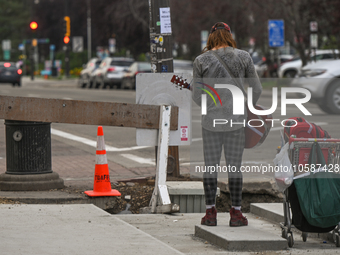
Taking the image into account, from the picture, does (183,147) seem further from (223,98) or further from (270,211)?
(223,98)

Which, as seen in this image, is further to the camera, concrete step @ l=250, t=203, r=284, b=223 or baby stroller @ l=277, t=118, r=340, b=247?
concrete step @ l=250, t=203, r=284, b=223

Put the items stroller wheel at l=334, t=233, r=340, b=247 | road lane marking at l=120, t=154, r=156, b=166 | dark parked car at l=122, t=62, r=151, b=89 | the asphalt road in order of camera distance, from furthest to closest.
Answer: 1. dark parked car at l=122, t=62, r=151, b=89
2. road lane marking at l=120, t=154, r=156, b=166
3. the asphalt road
4. stroller wheel at l=334, t=233, r=340, b=247

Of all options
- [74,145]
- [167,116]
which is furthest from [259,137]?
[74,145]

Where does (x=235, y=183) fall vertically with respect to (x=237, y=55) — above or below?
below

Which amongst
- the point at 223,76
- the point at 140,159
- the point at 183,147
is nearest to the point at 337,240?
the point at 223,76

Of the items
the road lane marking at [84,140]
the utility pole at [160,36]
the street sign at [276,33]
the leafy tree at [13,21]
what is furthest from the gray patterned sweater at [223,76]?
the leafy tree at [13,21]

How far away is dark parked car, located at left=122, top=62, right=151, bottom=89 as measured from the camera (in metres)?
33.1

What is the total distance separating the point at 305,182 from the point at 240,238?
0.73 metres

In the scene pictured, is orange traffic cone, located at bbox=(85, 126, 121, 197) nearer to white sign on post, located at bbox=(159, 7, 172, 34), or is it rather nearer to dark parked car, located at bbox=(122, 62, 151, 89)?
white sign on post, located at bbox=(159, 7, 172, 34)

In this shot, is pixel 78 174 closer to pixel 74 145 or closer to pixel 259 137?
pixel 74 145

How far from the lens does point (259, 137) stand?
605 centimetres

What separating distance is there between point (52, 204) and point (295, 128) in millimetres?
2831

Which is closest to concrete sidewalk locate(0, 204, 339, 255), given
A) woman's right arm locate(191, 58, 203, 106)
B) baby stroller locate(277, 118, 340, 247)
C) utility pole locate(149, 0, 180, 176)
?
baby stroller locate(277, 118, 340, 247)

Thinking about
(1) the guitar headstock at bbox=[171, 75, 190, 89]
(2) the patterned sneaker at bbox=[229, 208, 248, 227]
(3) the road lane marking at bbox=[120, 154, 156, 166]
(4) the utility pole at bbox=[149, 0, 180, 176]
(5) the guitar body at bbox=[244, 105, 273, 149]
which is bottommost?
(3) the road lane marking at bbox=[120, 154, 156, 166]
